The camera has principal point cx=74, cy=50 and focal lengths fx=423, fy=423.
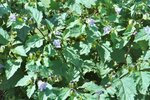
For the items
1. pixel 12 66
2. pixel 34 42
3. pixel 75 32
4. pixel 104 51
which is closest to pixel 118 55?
pixel 104 51

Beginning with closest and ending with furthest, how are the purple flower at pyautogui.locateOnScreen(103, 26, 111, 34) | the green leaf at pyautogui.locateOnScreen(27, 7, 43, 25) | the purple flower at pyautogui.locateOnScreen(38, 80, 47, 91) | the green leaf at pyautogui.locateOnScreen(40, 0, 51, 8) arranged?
the purple flower at pyautogui.locateOnScreen(38, 80, 47, 91) → the green leaf at pyautogui.locateOnScreen(27, 7, 43, 25) → the purple flower at pyautogui.locateOnScreen(103, 26, 111, 34) → the green leaf at pyautogui.locateOnScreen(40, 0, 51, 8)

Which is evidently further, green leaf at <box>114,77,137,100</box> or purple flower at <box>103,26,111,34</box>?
purple flower at <box>103,26,111,34</box>

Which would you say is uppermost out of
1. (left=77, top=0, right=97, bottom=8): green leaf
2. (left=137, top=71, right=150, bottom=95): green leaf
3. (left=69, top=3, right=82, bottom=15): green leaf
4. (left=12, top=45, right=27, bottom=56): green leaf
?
(left=77, top=0, right=97, bottom=8): green leaf

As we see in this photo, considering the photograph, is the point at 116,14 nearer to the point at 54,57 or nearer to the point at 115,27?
the point at 115,27

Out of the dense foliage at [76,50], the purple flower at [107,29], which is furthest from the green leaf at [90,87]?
the purple flower at [107,29]

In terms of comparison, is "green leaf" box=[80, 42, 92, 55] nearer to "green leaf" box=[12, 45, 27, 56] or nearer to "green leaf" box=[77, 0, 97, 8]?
"green leaf" box=[77, 0, 97, 8]

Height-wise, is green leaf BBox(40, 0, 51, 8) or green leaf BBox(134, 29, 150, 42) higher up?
green leaf BBox(40, 0, 51, 8)

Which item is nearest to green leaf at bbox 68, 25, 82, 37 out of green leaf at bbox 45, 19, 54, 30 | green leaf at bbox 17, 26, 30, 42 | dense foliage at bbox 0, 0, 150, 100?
dense foliage at bbox 0, 0, 150, 100

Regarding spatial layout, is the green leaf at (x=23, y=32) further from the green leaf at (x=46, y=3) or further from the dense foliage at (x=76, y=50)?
the green leaf at (x=46, y=3)
